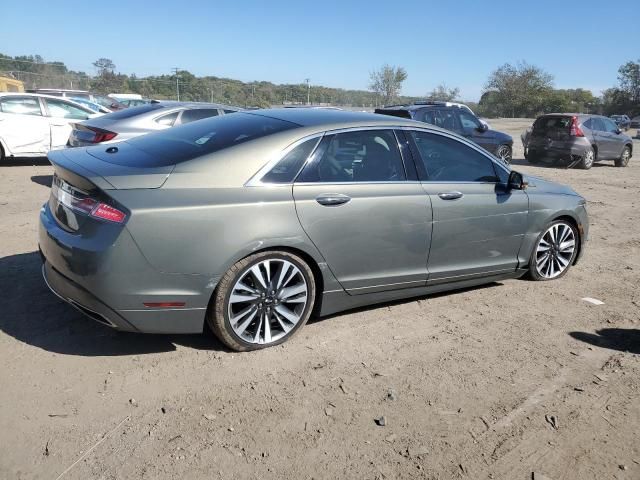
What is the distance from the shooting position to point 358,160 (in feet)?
13.6

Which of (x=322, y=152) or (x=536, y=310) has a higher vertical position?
(x=322, y=152)

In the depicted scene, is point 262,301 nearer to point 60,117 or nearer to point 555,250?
point 555,250

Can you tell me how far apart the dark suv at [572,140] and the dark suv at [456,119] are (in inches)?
78.2

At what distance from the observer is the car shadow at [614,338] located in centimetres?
418

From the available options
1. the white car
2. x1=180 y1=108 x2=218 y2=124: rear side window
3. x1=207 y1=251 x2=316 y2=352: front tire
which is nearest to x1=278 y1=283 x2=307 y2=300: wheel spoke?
x1=207 y1=251 x2=316 y2=352: front tire

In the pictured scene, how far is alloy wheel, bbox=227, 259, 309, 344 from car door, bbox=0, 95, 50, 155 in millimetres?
9395

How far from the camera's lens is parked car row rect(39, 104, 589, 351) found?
3264 mm

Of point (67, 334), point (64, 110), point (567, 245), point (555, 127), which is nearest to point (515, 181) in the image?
point (567, 245)

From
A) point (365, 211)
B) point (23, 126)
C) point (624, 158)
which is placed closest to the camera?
point (365, 211)

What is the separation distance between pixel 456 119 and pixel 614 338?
385 inches

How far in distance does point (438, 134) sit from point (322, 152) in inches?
48.5

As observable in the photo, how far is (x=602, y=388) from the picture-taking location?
3547mm

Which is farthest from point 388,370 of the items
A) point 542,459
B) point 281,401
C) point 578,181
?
point 578,181

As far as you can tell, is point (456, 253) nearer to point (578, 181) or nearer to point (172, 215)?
point (172, 215)
